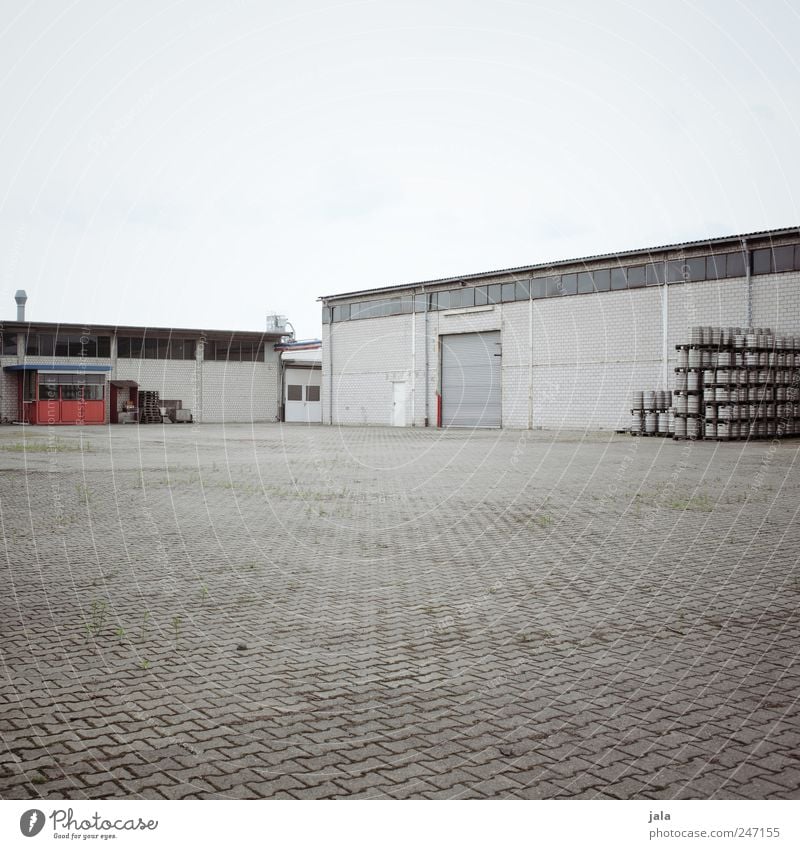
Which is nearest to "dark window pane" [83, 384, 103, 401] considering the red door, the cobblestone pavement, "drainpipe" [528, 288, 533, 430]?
the red door

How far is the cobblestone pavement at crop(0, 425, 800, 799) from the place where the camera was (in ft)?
12.1

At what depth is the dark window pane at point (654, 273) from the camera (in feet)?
125

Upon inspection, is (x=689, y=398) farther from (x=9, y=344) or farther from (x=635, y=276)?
(x=9, y=344)

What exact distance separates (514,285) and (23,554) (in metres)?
38.3

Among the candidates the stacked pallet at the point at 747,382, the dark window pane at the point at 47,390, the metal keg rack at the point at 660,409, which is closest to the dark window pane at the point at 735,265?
the stacked pallet at the point at 747,382

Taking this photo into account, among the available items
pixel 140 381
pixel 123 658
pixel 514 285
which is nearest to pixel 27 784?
pixel 123 658

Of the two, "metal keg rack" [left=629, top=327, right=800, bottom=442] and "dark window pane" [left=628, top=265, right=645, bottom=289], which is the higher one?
"dark window pane" [left=628, top=265, right=645, bottom=289]

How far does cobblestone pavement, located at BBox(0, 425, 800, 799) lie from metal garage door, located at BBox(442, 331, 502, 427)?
1311 inches

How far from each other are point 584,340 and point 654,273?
4578 mm

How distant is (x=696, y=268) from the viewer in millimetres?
37031

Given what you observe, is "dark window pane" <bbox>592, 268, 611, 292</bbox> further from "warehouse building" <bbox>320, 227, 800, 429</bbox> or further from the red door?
the red door

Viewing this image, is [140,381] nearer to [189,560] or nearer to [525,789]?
[189,560]

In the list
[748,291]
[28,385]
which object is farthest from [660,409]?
[28,385]

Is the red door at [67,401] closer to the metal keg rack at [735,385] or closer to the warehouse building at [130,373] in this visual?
the warehouse building at [130,373]
